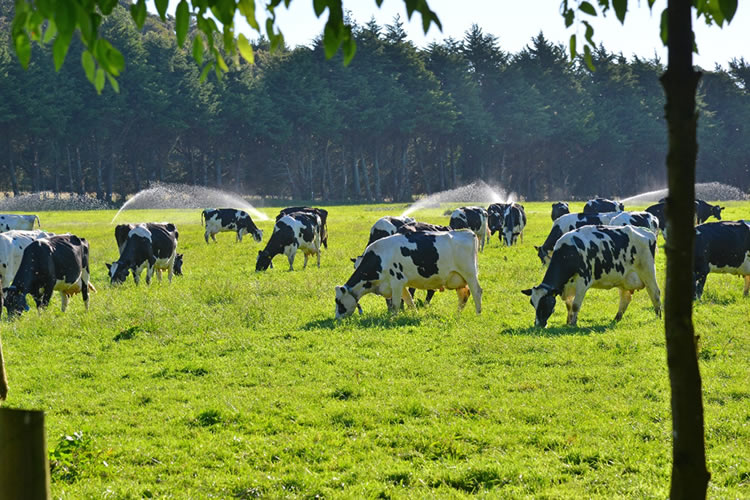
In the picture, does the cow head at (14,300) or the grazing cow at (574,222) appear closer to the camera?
the cow head at (14,300)

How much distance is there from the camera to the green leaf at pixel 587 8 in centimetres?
401

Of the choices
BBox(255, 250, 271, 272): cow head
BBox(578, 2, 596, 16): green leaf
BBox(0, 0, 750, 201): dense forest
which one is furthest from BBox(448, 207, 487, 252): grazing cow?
BBox(0, 0, 750, 201): dense forest

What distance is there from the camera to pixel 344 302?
16.1m

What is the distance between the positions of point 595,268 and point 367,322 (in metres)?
4.39

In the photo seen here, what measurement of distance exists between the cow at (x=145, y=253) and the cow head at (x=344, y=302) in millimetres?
8645

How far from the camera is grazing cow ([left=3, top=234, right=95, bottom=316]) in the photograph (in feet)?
53.5

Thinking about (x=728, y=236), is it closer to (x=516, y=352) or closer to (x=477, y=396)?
(x=516, y=352)

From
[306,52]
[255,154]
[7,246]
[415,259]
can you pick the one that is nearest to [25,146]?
[255,154]

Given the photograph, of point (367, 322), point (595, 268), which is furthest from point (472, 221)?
point (367, 322)

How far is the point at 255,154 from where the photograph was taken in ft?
313

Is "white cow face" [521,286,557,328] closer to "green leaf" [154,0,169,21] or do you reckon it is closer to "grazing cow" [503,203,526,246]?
"green leaf" [154,0,169,21]

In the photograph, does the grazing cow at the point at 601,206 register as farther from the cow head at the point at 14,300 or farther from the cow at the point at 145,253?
the cow head at the point at 14,300

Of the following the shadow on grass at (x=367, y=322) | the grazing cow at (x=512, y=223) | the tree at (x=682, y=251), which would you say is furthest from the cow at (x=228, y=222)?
the tree at (x=682, y=251)

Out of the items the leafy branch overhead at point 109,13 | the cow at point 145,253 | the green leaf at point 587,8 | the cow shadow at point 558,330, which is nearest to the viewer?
the leafy branch overhead at point 109,13
